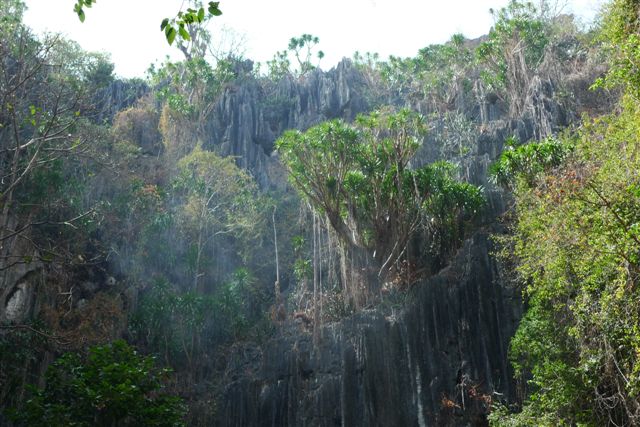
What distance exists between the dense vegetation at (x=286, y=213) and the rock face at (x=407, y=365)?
2.93 ft

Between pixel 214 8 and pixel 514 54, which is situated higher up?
pixel 514 54

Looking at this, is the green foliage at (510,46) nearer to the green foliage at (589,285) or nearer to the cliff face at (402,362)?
the cliff face at (402,362)

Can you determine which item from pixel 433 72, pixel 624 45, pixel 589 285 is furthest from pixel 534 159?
pixel 433 72

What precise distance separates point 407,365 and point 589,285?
6.07 m

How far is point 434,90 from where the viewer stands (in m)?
27.8

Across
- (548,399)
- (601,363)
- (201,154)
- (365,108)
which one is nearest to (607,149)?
(601,363)

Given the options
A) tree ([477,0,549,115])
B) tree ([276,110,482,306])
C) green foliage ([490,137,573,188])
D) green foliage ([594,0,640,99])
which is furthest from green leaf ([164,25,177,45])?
tree ([477,0,549,115])

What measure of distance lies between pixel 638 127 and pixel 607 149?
128 cm

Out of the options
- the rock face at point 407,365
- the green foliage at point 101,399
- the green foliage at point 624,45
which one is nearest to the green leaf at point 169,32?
the green foliage at point 101,399

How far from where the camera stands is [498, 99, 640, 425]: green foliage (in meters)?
9.69

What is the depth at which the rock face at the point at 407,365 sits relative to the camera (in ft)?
49.4

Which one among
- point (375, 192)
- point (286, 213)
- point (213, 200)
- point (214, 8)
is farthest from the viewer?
point (286, 213)

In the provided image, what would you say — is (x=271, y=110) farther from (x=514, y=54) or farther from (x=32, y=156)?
(x=32, y=156)

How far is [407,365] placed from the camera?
15.7 metres
